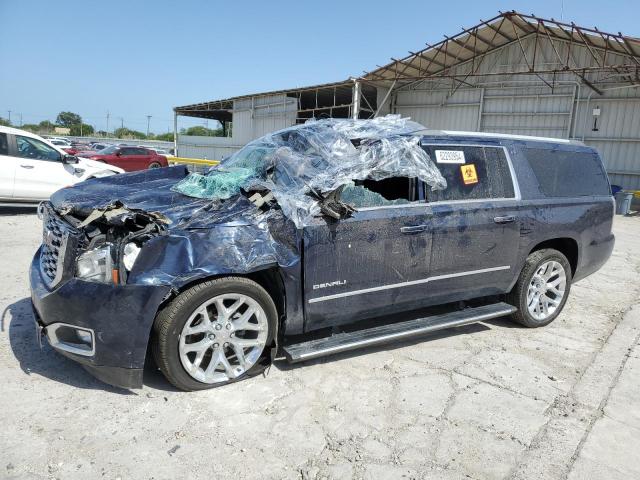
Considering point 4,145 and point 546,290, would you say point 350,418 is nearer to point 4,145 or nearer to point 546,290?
point 546,290

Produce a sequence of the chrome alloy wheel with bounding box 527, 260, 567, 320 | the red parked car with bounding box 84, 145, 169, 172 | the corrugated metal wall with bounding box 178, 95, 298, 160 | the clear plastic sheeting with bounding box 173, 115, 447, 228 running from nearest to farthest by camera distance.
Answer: the clear plastic sheeting with bounding box 173, 115, 447, 228, the chrome alloy wheel with bounding box 527, 260, 567, 320, the red parked car with bounding box 84, 145, 169, 172, the corrugated metal wall with bounding box 178, 95, 298, 160

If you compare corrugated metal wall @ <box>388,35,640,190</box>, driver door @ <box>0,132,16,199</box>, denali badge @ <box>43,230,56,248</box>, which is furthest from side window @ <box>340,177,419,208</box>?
corrugated metal wall @ <box>388,35,640,190</box>

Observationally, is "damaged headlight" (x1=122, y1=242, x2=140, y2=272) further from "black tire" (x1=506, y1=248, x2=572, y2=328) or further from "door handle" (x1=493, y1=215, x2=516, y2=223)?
"black tire" (x1=506, y1=248, x2=572, y2=328)

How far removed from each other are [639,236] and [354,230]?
409 inches

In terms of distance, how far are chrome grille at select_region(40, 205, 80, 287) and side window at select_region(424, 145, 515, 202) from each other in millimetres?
2660

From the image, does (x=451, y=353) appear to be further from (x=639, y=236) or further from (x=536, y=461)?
(x=639, y=236)

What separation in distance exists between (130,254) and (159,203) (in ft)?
1.78

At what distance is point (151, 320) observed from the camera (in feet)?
10.1

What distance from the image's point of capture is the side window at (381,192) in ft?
12.5

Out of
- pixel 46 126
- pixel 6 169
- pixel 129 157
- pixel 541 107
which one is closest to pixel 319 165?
pixel 6 169

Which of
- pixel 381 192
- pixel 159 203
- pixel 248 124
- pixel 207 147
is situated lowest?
pixel 159 203

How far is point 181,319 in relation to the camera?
124 inches

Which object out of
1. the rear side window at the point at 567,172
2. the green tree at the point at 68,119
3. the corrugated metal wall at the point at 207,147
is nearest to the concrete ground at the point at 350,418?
the rear side window at the point at 567,172

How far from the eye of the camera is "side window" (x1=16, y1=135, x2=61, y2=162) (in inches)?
387
